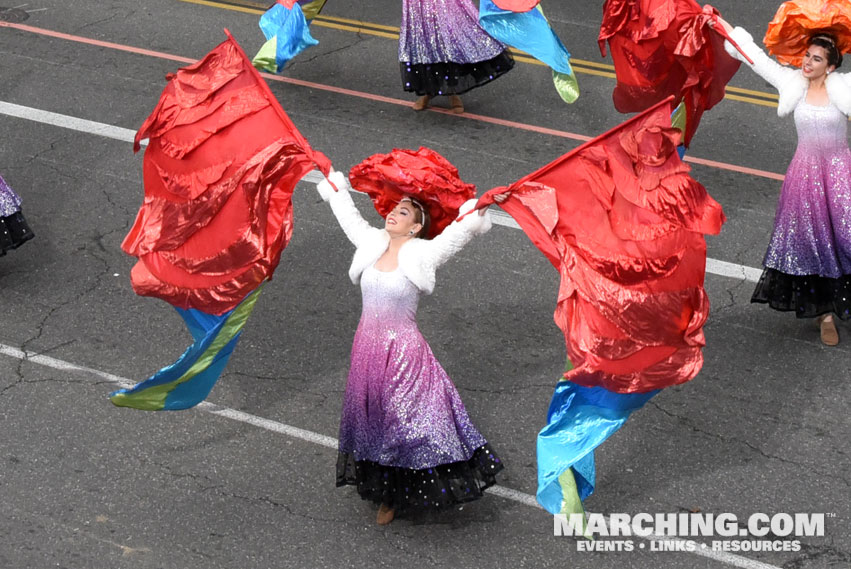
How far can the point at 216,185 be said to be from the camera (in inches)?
266

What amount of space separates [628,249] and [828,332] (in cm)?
262

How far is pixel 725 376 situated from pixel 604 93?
4.32 metres

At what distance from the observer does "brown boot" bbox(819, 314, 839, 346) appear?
26.6ft

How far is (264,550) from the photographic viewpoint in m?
6.54

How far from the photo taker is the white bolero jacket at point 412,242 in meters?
6.21

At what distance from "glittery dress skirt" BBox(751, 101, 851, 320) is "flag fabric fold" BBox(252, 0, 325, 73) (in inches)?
179

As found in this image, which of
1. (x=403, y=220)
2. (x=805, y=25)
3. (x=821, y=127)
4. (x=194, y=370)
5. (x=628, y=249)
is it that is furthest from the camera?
(x=821, y=127)

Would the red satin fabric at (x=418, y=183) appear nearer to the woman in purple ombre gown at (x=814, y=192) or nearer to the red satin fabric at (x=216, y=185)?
the red satin fabric at (x=216, y=185)

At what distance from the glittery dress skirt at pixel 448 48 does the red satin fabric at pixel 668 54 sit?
1930 millimetres

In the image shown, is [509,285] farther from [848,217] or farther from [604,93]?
[604,93]

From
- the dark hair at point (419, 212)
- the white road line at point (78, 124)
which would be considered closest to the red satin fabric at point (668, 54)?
the white road line at point (78, 124)

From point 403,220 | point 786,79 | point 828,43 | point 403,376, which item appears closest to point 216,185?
point 403,220

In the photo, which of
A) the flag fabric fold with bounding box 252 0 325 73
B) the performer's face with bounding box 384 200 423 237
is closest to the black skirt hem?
the flag fabric fold with bounding box 252 0 325 73

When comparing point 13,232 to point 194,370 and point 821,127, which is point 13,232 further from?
point 821,127
